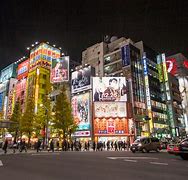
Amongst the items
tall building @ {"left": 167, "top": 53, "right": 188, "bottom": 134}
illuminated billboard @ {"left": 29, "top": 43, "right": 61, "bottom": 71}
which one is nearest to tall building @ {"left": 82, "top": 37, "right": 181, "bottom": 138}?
tall building @ {"left": 167, "top": 53, "right": 188, "bottom": 134}

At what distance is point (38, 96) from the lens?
6362cm

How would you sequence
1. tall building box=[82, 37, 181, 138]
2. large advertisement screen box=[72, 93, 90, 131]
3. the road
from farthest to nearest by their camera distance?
tall building box=[82, 37, 181, 138] → large advertisement screen box=[72, 93, 90, 131] → the road

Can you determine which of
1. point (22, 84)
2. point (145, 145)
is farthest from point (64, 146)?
point (22, 84)

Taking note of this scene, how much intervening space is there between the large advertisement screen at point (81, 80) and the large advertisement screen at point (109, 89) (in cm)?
280

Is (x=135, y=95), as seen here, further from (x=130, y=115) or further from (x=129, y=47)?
(x=129, y=47)

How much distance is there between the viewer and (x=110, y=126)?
46.4 meters

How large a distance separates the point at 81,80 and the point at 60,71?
840 centimetres

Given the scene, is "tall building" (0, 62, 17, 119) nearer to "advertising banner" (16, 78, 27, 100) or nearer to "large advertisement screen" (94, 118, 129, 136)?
"advertising banner" (16, 78, 27, 100)

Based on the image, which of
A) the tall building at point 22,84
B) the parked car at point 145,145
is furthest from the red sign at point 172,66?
the parked car at point 145,145

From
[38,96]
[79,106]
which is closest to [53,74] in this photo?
[38,96]

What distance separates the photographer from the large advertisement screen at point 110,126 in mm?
45781

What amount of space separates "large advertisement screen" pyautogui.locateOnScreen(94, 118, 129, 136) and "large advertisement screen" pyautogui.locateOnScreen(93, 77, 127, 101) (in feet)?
15.6

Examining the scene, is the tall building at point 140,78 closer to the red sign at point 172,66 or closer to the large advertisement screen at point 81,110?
the large advertisement screen at point 81,110

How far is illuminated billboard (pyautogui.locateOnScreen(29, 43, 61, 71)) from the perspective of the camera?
70.1 m
